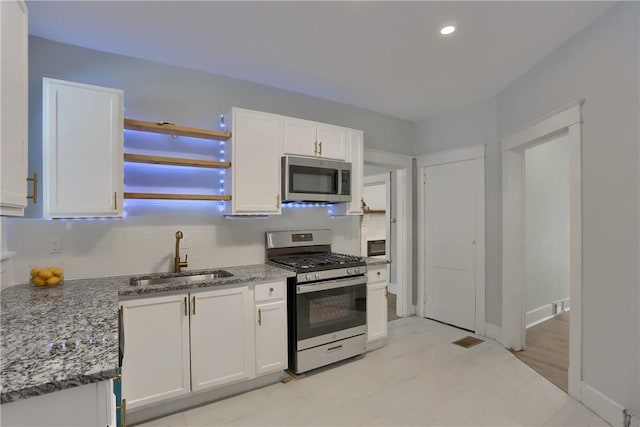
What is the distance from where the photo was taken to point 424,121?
14.4 feet

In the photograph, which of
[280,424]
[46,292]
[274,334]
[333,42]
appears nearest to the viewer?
[46,292]

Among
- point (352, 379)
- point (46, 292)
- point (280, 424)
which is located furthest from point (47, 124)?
point (352, 379)

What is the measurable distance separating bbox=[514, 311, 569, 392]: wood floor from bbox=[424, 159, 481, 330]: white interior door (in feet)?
2.07

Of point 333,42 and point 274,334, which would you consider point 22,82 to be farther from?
point 274,334

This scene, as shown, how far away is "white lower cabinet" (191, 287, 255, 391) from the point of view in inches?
90.2

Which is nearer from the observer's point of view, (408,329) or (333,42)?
(333,42)

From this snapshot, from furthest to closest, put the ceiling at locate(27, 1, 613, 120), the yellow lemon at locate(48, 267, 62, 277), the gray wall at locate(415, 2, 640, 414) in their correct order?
the yellow lemon at locate(48, 267, 62, 277), the ceiling at locate(27, 1, 613, 120), the gray wall at locate(415, 2, 640, 414)

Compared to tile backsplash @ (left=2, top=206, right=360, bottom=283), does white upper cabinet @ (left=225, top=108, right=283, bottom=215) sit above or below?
above

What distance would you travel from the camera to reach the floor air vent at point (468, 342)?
3410 mm

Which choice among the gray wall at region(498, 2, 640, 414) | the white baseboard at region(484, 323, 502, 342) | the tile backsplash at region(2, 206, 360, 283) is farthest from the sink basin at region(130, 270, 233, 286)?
the white baseboard at region(484, 323, 502, 342)

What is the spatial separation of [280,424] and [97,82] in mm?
2847

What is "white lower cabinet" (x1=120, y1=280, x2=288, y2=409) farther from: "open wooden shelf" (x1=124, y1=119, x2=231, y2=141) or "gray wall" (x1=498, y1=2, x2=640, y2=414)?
"gray wall" (x1=498, y1=2, x2=640, y2=414)

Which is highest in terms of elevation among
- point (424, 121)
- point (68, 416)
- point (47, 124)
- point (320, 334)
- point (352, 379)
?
point (424, 121)

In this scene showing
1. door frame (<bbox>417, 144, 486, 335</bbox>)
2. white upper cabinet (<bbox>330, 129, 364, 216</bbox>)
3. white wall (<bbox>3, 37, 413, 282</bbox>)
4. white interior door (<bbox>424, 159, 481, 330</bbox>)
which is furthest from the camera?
white interior door (<bbox>424, 159, 481, 330</bbox>)
